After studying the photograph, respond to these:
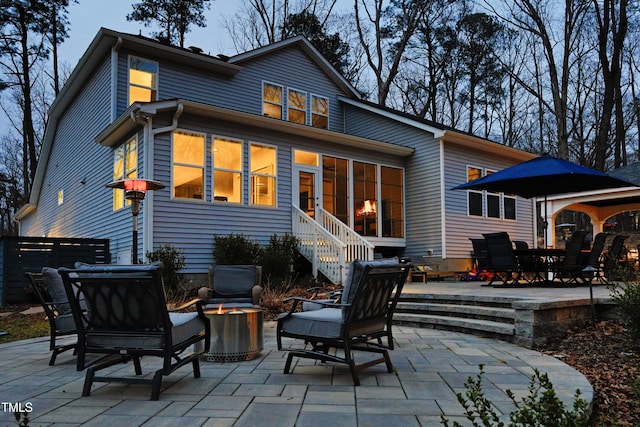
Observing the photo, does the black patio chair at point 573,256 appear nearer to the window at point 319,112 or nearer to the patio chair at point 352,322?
the patio chair at point 352,322

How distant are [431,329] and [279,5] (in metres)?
17.7

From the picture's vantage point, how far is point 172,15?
18.1 meters

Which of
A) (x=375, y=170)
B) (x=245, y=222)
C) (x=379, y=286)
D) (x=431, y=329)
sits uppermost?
(x=375, y=170)

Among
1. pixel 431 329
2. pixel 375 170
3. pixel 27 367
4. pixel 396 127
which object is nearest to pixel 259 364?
pixel 27 367

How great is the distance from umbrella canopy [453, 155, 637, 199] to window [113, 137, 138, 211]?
662 cm

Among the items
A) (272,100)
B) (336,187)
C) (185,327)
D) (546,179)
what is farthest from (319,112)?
(185,327)

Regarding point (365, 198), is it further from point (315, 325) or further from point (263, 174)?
point (315, 325)

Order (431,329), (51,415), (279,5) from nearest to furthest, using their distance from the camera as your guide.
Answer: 1. (51,415)
2. (431,329)
3. (279,5)

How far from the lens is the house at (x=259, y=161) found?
9523mm

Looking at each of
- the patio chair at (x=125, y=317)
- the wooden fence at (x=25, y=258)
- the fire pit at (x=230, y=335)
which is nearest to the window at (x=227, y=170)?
the wooden fence at (x=25, y=258)

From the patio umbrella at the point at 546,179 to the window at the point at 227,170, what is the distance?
189 inches

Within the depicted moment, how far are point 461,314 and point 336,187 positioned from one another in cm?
647

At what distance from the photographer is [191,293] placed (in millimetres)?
9109

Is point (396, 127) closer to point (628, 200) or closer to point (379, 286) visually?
point (628, 200)
